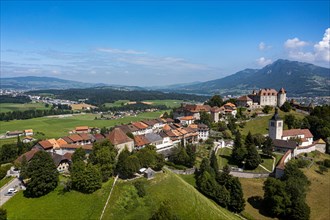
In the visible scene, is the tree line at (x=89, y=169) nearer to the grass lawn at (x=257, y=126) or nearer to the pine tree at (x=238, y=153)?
the pine tree at (x=238, y=153)

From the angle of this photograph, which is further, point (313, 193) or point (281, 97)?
point (281, 97)

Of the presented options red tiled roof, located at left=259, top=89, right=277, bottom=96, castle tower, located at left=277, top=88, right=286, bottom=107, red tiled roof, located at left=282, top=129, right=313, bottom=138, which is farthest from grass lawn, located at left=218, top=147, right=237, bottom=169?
castle tower, located at left=277, top=88, right=286, bottom=107

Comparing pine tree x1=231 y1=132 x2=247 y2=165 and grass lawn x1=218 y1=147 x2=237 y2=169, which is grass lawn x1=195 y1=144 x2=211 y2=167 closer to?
grass lawn x1=218 y1=147 x2=237 y2=169

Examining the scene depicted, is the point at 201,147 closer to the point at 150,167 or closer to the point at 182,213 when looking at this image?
the point at 150,167

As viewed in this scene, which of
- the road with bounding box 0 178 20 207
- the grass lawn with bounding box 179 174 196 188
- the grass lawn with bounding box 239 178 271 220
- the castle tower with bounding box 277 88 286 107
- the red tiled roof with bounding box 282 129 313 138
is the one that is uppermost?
the castle tower with bounding box 277 88 286 107

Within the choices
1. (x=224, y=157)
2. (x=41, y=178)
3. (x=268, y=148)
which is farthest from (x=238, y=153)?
(x=41, y=178)

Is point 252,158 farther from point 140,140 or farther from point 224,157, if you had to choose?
point 140,140

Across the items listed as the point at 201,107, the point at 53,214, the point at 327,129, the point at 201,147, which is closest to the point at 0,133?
the point at 201,107
